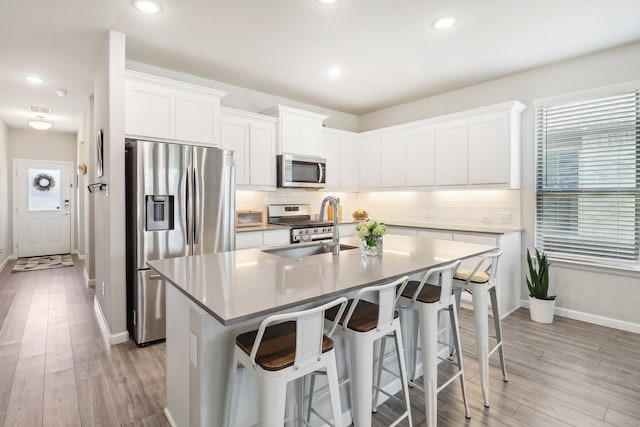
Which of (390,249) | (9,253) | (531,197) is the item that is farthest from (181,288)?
(9,253)

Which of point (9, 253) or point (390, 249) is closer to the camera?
point (390, 249)

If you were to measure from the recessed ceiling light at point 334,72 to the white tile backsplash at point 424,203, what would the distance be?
1752 mm

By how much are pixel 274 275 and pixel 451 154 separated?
334cm

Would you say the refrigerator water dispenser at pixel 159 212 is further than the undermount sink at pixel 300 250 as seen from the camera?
Yes

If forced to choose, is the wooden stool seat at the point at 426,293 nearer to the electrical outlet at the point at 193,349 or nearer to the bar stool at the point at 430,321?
the bar stool at the point at 430,321

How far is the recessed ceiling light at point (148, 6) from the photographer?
2.51 meters

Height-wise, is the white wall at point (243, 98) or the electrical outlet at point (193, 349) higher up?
the white wall at point (243, 98)

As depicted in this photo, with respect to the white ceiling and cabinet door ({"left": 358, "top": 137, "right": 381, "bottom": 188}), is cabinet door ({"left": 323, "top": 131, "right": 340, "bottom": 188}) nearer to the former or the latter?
cabinet door ({"left": 358, "top": 137, "right": 381, "bottom": 188})

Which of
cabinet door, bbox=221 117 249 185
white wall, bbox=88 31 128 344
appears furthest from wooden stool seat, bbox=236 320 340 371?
cabinet door, bbox=221 117 249 185

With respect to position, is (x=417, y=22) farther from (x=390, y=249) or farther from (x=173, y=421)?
(x=173, y=421)

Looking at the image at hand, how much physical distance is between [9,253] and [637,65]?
33.8ft

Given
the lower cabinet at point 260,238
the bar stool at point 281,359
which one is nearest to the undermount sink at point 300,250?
the bar stool at point 281,359

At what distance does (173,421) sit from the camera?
192 centimetres

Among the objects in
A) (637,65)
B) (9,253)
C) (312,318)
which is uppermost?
(637,65)
